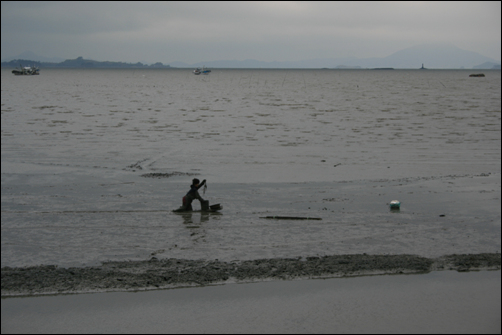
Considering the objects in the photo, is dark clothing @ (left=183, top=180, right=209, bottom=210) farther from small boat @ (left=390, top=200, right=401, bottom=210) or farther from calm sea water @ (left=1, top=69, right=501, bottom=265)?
small boat @ (left=390, top=200, right=401, bottom=210)

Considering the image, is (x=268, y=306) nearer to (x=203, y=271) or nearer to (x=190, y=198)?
(x=203, y=271)

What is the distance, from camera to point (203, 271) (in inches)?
352

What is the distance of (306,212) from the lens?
13320 mm

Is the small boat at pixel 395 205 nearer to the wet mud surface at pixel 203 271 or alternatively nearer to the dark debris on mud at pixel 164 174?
the wet mud surface at pixel 203 271

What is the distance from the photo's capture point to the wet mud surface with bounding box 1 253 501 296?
831cm

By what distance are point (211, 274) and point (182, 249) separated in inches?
71.0

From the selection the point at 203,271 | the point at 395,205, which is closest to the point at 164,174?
the point at 395,205

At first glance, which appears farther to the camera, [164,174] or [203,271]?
[164,174]

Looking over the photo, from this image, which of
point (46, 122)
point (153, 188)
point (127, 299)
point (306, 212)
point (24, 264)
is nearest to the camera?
point (127, 299)

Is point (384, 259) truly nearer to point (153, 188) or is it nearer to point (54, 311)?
point (54, 311)

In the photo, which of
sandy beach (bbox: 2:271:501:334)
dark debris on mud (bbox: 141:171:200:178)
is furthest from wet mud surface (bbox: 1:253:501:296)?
dark debris on mud (bbox: 141:171:200:178)

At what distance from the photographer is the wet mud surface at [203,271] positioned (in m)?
8.31

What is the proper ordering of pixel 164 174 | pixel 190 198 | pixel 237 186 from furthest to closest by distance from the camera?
1. pixel 164 174
2. pixel 237 186
3. pixel 190 198

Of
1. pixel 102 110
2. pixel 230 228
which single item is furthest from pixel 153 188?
pixel 102 110
